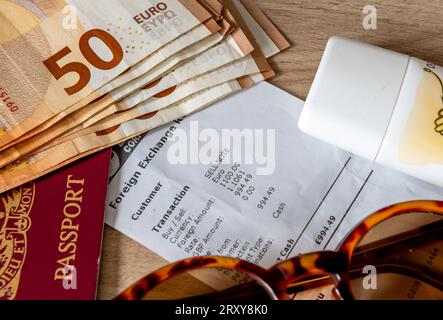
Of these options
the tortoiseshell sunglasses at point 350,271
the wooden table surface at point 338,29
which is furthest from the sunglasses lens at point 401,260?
the wooden table surface at point 338,29

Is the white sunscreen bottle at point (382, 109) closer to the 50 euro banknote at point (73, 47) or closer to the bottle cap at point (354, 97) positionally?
the bottle cap at point (354, 97)

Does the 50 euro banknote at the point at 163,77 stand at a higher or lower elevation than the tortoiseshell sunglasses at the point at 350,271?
higher

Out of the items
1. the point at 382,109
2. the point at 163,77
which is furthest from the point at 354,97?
the point at 163,77

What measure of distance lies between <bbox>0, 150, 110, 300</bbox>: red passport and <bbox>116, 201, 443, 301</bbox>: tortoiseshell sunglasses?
0.20ft

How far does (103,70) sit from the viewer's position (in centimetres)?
46

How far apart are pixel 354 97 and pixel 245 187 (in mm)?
99

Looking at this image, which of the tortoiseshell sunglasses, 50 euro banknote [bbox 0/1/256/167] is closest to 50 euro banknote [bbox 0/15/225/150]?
50 euro banknote [bbox 0/1/256/167]

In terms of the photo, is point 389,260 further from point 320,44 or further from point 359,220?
point 320,44

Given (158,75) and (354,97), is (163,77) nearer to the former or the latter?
(158,75)

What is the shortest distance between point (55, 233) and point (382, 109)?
236mm

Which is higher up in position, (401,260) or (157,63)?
(157,63)

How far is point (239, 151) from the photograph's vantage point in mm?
467

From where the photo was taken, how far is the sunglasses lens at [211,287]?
401 millimetres

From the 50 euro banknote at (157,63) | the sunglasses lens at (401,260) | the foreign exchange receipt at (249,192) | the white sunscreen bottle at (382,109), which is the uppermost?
the 50 euro banknote at (157,63)
